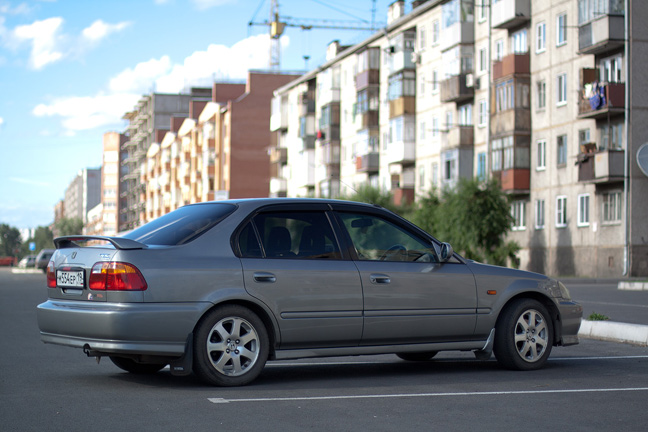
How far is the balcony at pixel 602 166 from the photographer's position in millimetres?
43406

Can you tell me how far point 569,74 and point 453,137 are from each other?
10.8 meters

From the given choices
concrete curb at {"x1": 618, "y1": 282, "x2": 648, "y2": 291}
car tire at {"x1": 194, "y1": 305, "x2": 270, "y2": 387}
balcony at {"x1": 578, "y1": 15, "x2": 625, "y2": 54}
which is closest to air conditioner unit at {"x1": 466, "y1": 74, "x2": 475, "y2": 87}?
balcony at {"x1": 578, "y1": 15, "x2": 625, "y2": 54}

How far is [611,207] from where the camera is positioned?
45.2 m

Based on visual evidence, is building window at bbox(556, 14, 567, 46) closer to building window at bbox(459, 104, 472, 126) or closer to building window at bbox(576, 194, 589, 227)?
building window at bbox(576, 194, 589, 227)

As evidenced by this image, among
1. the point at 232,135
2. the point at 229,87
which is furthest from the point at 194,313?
the point at 229,87

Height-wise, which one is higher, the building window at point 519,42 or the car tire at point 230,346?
the building window at point 519,42

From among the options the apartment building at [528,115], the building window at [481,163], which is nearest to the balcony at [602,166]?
the apartment building at [528,115]

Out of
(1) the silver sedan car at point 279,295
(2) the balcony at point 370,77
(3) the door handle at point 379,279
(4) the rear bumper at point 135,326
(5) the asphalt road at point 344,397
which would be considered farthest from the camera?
(2) the balcony at point 370,77

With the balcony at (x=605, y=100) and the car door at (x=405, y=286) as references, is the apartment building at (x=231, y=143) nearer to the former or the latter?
the balcony at (x=605, y=100)

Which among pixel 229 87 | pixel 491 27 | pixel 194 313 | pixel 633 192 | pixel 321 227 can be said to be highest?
pixel 229 87

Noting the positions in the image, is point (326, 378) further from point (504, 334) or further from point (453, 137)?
point (453, 137)

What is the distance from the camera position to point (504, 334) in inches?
379

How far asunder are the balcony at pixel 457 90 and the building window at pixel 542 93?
19.4 ft

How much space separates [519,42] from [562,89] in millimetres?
4819
